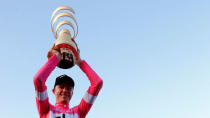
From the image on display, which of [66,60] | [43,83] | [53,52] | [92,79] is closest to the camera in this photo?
[43,83]

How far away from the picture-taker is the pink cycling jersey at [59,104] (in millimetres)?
3916

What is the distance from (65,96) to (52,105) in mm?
251

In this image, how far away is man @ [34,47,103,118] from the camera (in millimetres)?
3977

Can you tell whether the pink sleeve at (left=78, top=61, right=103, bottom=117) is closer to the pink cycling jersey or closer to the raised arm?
the pink cycling jersey

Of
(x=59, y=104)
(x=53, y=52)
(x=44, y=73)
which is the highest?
(x=53, y=52)

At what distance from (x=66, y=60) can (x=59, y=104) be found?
0.80m

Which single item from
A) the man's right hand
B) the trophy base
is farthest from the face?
the man's right hand

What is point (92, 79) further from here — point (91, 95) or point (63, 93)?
point (63, 93)

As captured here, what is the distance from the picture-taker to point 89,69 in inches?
184

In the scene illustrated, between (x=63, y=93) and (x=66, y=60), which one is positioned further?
(x=63, y=93)

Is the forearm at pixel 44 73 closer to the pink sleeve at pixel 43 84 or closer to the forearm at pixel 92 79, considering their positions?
the pink sleeve at pixel 43 84

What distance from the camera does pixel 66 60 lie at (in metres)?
4.07

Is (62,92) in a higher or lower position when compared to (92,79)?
lower

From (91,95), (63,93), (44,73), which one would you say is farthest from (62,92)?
(44,73)
